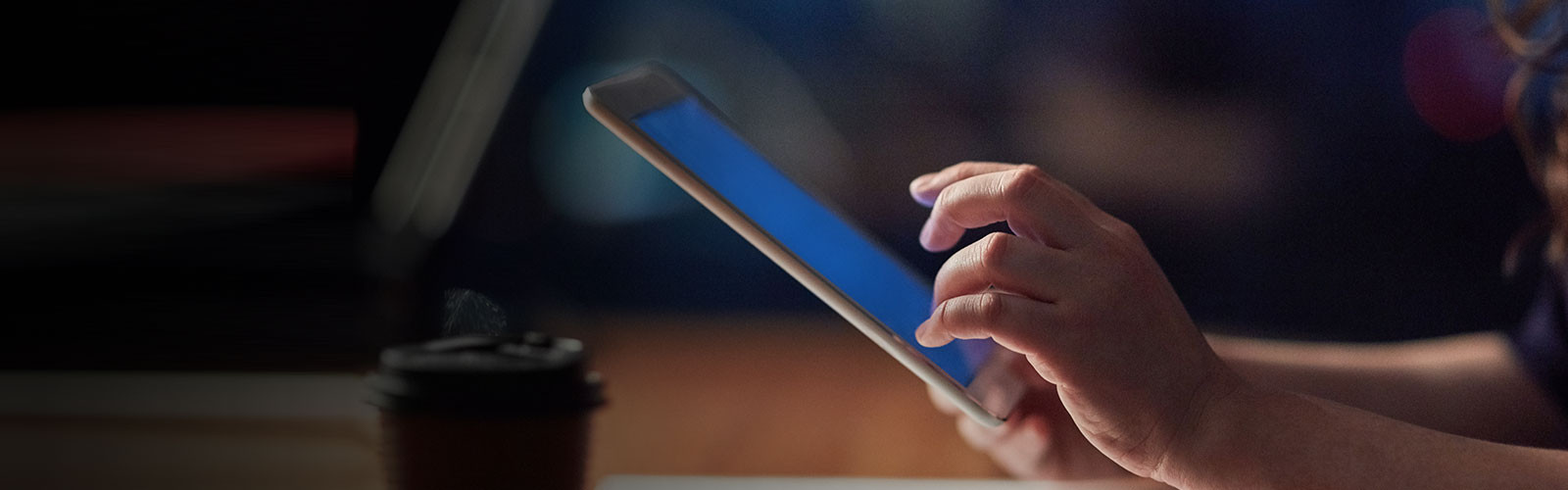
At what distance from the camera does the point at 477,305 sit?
259 cm

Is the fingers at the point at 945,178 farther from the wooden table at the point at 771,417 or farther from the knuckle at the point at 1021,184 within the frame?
the wooden table at the point at 771,417

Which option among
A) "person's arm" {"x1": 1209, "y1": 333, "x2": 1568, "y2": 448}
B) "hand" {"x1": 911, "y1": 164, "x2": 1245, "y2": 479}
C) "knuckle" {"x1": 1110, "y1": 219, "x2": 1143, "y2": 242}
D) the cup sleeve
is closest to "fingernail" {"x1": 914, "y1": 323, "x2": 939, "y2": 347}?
"hand" {"x1": 911, "y1": 164, "x2": 1245, "y2": 479}

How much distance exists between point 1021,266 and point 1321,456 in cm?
18

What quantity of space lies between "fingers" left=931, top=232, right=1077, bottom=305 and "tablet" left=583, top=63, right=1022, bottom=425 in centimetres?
4

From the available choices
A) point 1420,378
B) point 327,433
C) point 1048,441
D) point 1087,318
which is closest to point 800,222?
point 1087,318

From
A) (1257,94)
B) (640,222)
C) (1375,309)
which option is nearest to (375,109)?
(640,222)

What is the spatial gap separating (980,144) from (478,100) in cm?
185

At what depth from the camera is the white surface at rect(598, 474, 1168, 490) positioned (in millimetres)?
622

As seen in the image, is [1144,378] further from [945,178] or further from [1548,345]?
[1548,345]

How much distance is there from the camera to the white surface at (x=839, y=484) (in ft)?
2.04

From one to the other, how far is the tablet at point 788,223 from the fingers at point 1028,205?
5 cm

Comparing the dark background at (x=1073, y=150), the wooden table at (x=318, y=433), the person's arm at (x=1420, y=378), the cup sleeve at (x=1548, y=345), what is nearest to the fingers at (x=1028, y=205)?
the wooden table at (x=318, y=433)

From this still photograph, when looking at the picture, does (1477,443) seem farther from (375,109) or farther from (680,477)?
(375,109)

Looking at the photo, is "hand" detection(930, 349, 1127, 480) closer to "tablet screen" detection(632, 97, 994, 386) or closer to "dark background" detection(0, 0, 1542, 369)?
"tablet screen" detection(632, 97, 994, 386)
